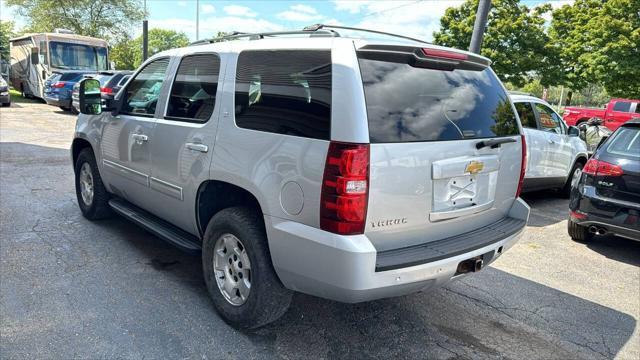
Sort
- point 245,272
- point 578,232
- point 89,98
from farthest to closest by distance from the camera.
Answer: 1. point 578,232
2. point 89,98
3. point 245,272

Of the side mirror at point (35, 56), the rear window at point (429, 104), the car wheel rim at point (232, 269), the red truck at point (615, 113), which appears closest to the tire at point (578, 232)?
the rear window at point (429, 104)

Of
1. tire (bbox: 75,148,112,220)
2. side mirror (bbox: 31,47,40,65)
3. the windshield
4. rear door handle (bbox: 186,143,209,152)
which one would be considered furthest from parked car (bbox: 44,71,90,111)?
rear door handle (bbox: 186,143,209,152)

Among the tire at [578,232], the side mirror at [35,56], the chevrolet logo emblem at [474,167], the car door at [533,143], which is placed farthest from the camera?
the side mirror at [35,56]

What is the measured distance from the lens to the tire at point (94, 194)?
4.83 m

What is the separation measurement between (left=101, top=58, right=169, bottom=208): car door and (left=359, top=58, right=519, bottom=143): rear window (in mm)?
2162

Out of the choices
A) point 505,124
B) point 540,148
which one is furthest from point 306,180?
point 540,148

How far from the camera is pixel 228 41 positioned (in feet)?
11.3

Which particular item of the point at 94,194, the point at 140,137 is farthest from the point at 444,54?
the point at 94,194

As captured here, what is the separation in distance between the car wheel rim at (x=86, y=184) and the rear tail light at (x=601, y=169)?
5574 millimetres

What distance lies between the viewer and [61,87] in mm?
17172

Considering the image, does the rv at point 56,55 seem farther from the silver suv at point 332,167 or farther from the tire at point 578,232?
the tire at point 578,232

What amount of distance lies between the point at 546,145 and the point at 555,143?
33 centimetres

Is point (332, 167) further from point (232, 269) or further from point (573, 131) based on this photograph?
point (573, 131)

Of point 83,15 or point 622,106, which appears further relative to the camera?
point 83,15
